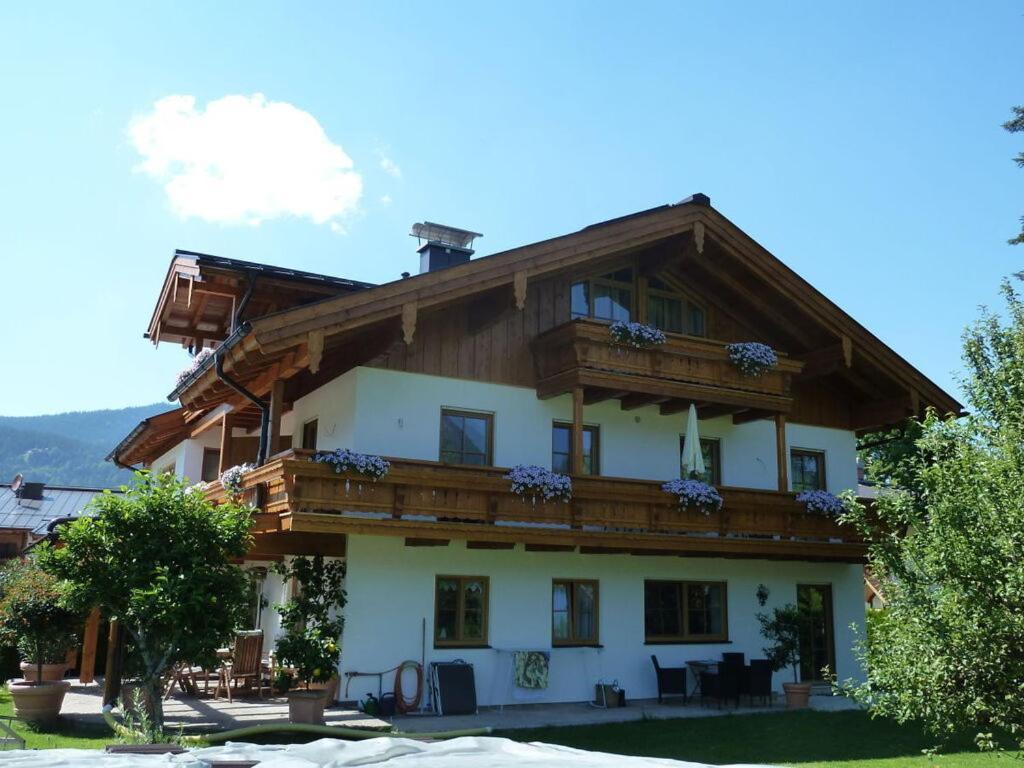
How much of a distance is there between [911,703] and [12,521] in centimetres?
3111

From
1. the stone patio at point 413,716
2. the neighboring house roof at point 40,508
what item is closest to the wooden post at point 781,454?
the stone patio at point 413,716

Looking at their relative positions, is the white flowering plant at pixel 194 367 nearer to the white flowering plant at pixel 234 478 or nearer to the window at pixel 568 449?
the white flowering plant at pixel 234 478

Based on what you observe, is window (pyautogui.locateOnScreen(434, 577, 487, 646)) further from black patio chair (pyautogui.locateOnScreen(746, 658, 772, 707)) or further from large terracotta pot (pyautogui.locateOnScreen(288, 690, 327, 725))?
black patio chair (pyautogui.locateOnScreen(746, 658, 772, 707))

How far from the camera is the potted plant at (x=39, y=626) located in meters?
12.5

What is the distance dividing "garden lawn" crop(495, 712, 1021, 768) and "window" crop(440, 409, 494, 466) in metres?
4.90

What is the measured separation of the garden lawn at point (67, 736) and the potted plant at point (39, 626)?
25cm

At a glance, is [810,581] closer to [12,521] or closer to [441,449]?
[441,449]

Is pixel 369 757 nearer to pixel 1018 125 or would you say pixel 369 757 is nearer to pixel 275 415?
pixel 275 415

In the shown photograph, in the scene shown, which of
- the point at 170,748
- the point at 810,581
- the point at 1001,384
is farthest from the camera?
the point at 810,581

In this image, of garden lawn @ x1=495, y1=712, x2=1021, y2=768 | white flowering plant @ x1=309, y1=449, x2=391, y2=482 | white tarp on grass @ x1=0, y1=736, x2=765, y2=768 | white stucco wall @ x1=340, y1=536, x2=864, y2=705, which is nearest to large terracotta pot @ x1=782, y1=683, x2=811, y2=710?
garden lawn @ x1=495, y1=712, x2=1021, y2=768

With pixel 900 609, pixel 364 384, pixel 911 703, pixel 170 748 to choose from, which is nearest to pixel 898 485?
pixel 900 609

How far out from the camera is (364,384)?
15.8 m

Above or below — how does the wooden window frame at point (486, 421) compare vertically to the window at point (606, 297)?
below

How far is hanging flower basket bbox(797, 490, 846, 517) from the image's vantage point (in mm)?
17969
